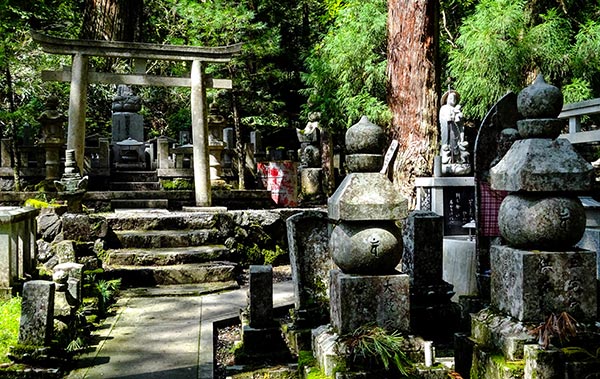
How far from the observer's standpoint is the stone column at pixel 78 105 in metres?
10.4

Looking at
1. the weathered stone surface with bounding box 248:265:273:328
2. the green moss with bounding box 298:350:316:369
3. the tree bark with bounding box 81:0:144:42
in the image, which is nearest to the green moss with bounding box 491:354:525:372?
the green moss with bounding box 298:350:316:369

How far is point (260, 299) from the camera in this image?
5.56m

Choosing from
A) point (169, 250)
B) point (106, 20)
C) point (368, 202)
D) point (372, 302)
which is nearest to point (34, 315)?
Answer: point (372, 302)

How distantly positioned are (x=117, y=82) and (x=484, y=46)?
327 inches

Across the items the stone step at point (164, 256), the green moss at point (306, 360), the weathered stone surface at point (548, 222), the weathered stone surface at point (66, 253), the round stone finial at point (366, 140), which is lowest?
the green moss at point (306, 360)

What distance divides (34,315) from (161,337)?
142cm

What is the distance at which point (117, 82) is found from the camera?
36.1 feet

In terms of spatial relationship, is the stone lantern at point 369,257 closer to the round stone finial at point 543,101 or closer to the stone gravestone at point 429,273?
the round stone finial at point 543,101

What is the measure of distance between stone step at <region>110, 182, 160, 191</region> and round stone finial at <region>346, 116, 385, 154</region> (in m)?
11.0

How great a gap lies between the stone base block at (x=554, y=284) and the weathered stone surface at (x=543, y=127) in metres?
0.78

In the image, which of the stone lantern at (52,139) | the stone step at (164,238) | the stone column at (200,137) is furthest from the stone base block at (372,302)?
the stone lantern at (52,139)

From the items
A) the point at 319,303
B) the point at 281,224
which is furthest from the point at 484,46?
the point at 319,303

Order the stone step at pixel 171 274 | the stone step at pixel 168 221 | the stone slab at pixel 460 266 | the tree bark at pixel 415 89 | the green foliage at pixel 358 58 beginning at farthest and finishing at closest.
Result: 1. the green foliage at pixel 358 58
2. the tree bark at pixel 415 89
3. the stone step at pixel 168 221
4. the stone step at pixel 171 274
5. the stone slab at pixel 460 266

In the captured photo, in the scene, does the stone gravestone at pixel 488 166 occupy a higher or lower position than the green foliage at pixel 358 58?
lower
